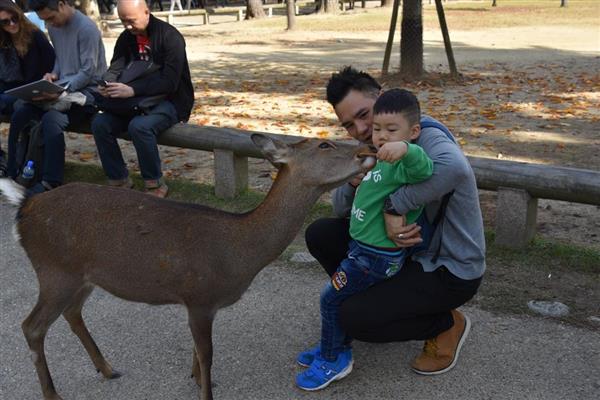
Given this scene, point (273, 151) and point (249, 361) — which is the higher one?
point (273, 151)

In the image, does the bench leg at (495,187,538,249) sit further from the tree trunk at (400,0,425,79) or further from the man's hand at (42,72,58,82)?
the tree trunk at (400,0,425,79)

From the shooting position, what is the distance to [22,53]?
6816mm

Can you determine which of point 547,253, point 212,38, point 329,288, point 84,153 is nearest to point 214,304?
point 329,288

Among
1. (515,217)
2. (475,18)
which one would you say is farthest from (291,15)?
(515,217)

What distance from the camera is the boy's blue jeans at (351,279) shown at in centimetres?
339

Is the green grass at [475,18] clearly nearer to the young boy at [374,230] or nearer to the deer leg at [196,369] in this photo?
the young boy at [374,230]

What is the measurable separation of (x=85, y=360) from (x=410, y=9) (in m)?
10.0

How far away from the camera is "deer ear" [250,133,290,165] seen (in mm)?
3281

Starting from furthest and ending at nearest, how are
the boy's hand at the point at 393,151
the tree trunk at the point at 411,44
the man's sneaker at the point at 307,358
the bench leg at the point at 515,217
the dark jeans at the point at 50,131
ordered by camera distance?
the tree trunk at the point at 411,44 < the dark jeans at the point at 50,131 < the bench leg at the point at 515,217 < the man's sneaker at the point at 307,358 < the boy's hand at the point at 393,151

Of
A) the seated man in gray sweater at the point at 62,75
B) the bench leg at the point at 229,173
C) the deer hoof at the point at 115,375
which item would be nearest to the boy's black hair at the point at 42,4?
the seated man in gray sweater at the point at 62,75

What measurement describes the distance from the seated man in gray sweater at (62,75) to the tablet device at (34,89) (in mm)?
103

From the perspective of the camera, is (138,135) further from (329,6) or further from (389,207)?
(329,6)

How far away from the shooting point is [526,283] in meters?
4.48

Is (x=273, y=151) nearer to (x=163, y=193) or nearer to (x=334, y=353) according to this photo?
(x=334, y=353)
